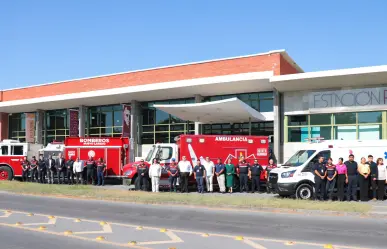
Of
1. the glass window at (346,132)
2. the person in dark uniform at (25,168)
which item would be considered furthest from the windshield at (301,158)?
the person in dark uniform at (25,168)

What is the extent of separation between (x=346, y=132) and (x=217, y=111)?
7.56m

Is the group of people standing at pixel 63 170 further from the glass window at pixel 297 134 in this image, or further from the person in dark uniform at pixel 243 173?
the glass window at pixel 297 134

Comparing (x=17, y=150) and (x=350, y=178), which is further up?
(x=17, y=150)

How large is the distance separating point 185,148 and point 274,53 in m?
9.40

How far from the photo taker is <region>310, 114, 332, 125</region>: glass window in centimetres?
2525

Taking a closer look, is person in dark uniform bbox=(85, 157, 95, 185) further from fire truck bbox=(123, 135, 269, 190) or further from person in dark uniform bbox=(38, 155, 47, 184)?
fire truck bbox=(123, 135, 269, 190)

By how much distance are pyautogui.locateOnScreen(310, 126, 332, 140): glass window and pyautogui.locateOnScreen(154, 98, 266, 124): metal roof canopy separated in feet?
10.6

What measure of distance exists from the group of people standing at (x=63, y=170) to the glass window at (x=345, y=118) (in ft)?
44.2

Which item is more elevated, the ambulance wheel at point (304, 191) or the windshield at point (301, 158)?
the windshield at point (301, 158)

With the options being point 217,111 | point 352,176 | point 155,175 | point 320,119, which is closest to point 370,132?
point 320,119

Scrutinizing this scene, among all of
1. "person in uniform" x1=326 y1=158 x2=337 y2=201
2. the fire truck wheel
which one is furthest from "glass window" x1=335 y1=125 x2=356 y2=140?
the fire truck wheel

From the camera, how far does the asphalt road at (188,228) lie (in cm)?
794

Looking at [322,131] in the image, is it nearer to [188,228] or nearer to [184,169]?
[184,169]

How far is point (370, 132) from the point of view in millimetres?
24219
